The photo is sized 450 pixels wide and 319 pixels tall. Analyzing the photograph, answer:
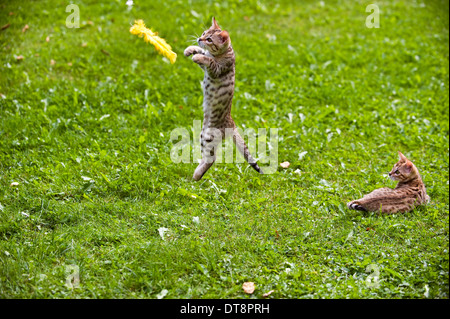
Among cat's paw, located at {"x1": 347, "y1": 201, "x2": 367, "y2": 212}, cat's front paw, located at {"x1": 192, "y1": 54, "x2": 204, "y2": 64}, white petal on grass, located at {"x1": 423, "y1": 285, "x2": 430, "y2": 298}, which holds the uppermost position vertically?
cat's front paw, located at {"x1": 192, "y1": 54, "x2": 204, "y2": 64}

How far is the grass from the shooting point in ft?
18.2

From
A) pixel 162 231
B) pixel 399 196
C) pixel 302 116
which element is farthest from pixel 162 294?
pixel 302 116

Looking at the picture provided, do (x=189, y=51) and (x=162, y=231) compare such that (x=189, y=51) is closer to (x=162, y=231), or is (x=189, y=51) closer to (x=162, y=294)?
(x=162, y=231)

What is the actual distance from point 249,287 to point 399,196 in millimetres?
2513

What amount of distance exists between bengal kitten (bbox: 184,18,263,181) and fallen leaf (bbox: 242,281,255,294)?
157 cm

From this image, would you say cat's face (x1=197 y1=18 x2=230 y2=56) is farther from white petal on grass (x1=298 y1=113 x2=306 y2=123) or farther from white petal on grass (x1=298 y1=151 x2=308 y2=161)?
white petal on grass (x1=298 y1=113 x2=306 y2=123)

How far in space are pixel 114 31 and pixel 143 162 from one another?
4.46 meters

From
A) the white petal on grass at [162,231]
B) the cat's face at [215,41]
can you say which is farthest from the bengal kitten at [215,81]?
the white petal on grass at [162,231]

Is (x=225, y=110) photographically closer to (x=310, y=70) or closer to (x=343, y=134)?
(x=343, y=134)

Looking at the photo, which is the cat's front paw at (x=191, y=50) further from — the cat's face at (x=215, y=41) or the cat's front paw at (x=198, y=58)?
the cat's front paw at (x=198, y=58)

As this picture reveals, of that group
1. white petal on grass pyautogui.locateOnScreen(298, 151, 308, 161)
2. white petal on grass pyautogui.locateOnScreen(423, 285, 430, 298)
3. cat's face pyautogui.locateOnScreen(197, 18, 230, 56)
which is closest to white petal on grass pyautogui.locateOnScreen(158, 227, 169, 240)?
cat's face pyautogui.locateOnScreen(197, 18, 230, 56)

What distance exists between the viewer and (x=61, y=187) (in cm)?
676

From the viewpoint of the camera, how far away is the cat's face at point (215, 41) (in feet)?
18.3
